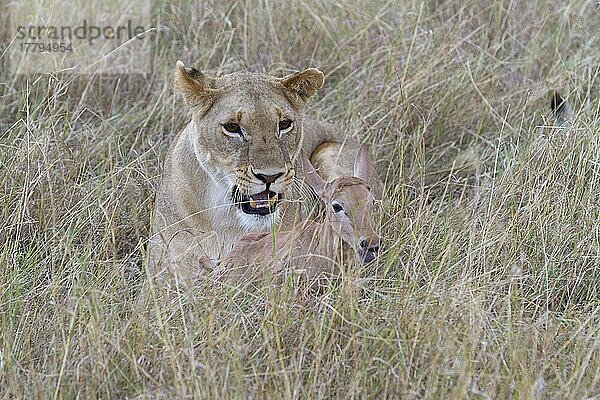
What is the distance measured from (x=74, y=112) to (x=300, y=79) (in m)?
1.66

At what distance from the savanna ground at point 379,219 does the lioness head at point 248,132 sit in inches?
17.0

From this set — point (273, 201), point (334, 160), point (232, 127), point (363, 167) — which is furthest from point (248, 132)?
point (334, 160)

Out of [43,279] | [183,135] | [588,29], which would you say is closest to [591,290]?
[183,135]

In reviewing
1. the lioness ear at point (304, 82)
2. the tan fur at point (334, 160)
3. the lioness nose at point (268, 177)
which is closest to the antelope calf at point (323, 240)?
the lioness nose at point (268, 177)

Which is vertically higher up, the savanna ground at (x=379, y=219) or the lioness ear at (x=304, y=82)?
the lioness ear at (x=304, y=82)

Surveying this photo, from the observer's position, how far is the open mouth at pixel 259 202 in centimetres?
410

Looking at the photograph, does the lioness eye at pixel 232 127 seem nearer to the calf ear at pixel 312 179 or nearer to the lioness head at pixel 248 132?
the lioness head at pixel 248 132

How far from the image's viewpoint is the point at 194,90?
4.14 metres

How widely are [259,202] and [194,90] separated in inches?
20.1

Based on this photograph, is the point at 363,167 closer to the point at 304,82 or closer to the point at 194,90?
the point at 304,82

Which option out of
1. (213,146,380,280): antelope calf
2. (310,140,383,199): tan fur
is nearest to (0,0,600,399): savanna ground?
(213,146,380,280): antelope calf

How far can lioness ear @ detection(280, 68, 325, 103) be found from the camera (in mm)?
4211

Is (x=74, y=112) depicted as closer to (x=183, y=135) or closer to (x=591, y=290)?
(x=183, y=135)

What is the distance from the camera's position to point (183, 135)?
4.48 m
